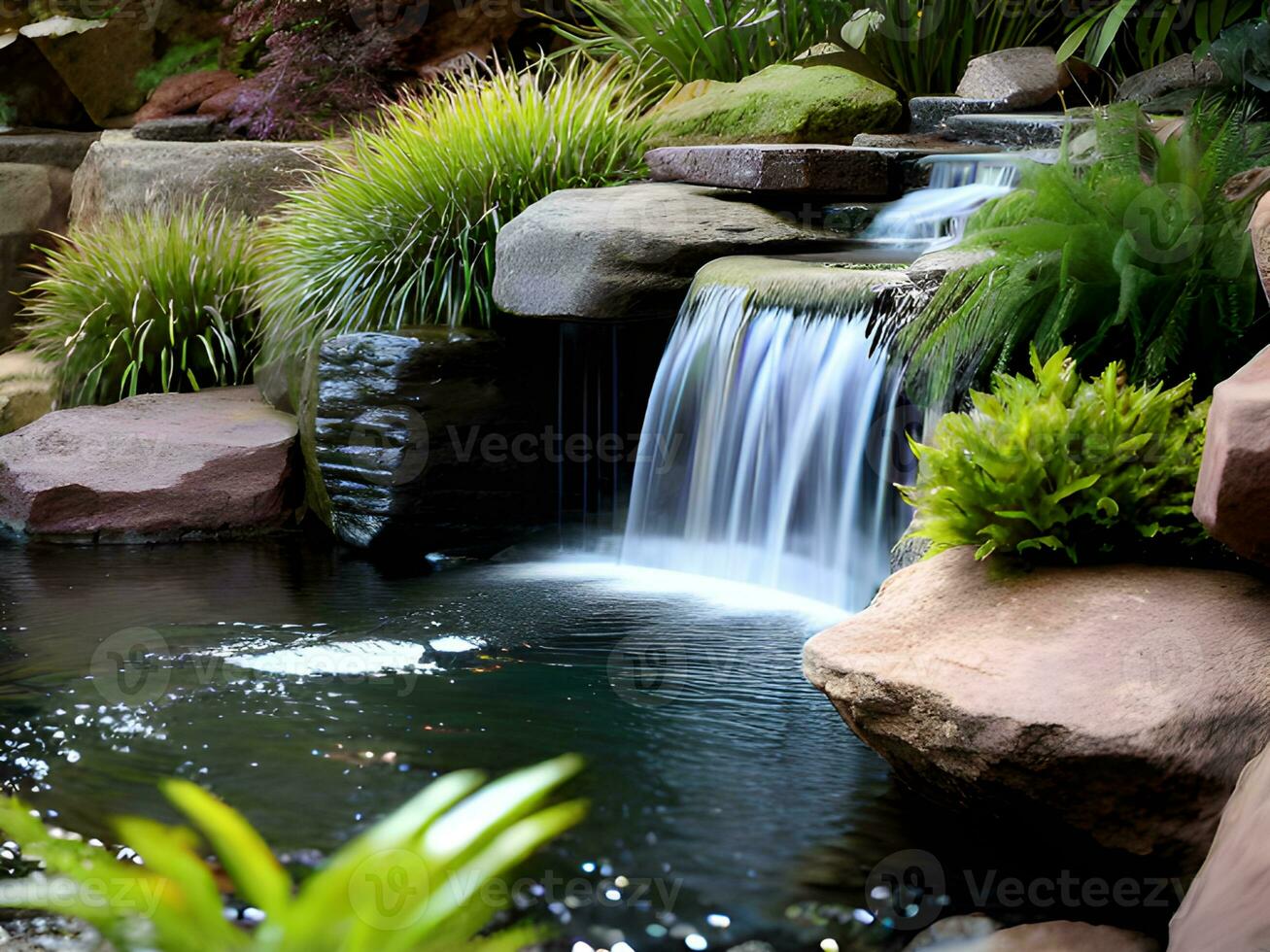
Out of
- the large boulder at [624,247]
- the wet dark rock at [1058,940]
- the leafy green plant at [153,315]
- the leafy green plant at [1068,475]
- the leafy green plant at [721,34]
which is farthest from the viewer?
the leafy green plant at [721,34]

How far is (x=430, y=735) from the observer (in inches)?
136

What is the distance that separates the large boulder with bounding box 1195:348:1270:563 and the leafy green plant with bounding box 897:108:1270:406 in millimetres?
842

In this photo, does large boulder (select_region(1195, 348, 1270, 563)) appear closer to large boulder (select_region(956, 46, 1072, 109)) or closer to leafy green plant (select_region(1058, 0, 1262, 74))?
leafy green plant (select_region(1058, 0, 1262, 74))

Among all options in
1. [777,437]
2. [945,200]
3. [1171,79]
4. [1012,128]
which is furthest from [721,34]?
[777,437]

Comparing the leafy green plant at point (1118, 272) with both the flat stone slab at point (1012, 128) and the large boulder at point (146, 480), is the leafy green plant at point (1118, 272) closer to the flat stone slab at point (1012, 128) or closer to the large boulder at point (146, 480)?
the flat stone slab at point (1012, 128)

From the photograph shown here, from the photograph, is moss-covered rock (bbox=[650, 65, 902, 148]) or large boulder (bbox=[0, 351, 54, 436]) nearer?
moss-covered rock (bbox=[650, 65, 902, 148])

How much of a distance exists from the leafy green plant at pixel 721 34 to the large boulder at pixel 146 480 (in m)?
3.61

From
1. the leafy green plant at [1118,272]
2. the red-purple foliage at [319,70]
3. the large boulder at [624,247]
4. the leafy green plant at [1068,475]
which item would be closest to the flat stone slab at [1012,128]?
the large boulder at [624,247]

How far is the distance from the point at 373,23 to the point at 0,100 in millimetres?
3700

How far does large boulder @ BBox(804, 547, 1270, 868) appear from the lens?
248 cm

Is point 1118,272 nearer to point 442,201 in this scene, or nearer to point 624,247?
point 624,247

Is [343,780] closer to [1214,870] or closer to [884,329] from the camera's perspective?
[1214,870]

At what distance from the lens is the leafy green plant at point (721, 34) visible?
8203mm

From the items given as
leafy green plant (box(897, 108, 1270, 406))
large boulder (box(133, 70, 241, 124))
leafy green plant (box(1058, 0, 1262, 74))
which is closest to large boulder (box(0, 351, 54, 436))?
large boulder (box(133, 70, 241, 124))
